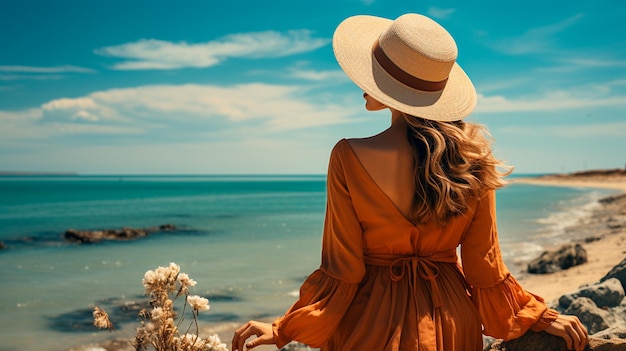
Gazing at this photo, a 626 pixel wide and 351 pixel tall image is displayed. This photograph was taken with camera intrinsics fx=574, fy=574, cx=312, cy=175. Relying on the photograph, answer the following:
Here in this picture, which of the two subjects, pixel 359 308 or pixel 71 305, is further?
pixel 71 305

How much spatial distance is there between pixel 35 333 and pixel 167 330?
254 inches

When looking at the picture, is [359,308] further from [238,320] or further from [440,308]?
[238,320]

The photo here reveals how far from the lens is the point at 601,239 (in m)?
14.1

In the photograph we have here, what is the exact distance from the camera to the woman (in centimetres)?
195

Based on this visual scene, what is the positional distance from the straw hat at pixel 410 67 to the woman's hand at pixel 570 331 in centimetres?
85

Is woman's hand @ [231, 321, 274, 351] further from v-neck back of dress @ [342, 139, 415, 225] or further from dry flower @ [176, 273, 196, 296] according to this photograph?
v-neck back of dress @ [342, 139, 415, 225]

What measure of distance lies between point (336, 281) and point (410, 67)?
789 millimetres

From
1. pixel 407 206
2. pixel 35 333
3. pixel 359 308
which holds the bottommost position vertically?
pixel 35 333

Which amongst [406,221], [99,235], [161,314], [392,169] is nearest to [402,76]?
[392,169]

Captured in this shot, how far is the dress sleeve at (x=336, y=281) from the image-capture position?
1.99 m

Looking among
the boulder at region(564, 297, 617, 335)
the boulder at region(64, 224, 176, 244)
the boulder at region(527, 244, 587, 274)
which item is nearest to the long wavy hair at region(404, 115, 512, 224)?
the boulder at region(564, 297, 617, 335)

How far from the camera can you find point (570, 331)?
6.86ft

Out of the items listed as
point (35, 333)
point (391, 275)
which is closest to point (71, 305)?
point (35, 333)

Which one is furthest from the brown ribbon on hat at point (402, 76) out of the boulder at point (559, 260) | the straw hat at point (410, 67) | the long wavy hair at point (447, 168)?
the boulder at point (559, 260)
